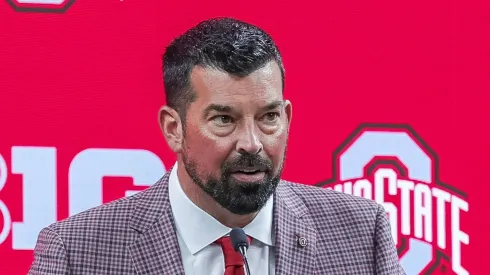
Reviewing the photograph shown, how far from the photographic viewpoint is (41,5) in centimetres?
193

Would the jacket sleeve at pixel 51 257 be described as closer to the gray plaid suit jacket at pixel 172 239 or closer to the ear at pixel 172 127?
the gray plaid suit jacket at pixel 172 239

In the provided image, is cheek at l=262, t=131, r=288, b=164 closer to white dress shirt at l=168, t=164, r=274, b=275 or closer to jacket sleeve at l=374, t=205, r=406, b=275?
white dress shirt at l=168, t=164, r=274, b=275

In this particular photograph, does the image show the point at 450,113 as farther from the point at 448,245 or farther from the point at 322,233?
the point at 322,233

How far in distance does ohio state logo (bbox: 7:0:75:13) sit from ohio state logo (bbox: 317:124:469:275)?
0.74m

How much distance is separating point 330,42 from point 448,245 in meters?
0.58

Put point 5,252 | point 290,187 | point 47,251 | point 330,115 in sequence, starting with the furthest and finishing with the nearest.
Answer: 1. point 330,115
2. point 5,252
3. point 290,187
4. point 47,251

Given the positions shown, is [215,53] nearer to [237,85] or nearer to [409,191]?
[237,85]

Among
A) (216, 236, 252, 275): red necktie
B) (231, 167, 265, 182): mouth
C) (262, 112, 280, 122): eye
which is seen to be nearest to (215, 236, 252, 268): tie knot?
(216, 236, 252, 275): red necktie

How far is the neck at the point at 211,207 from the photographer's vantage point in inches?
59.4

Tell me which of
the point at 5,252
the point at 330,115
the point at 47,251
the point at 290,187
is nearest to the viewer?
the point at 47,251

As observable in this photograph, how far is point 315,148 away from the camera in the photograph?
2027 millimetres

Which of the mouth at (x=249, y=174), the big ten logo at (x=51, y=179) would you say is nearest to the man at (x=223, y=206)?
the mouth at (x=249, y=174)

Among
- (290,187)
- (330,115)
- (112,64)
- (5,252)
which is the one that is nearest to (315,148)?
(330,115)

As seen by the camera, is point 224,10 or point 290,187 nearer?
point 290,187
